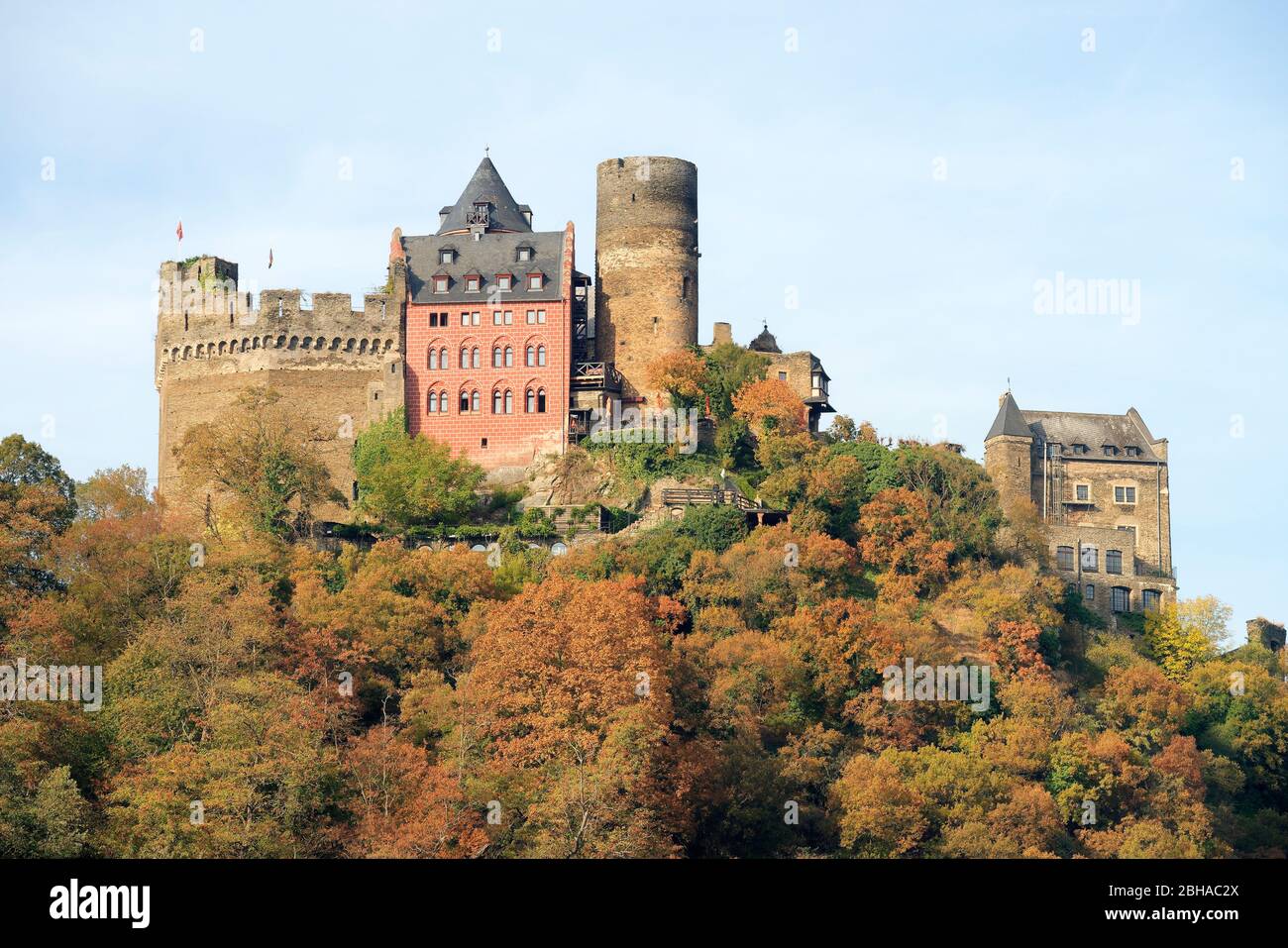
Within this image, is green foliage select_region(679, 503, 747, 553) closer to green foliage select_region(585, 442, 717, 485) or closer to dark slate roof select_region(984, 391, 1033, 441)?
green foliage select_region(585, 442, 717, 485)

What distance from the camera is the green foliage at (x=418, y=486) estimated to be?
280 feet

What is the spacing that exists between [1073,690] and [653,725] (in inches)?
899

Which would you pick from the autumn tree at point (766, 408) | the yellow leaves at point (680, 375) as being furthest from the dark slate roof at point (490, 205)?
the autumn tree at point (766, 408)

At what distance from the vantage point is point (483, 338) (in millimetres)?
89688

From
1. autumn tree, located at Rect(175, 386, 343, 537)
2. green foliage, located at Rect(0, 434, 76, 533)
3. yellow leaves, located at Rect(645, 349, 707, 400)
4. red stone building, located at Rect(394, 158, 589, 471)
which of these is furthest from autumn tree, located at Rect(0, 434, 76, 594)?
yellow leaves, located at Rect(645, 349, 707, 400)

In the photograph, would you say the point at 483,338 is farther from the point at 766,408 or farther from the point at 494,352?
the point at 766,408

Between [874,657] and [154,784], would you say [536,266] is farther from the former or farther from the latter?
[154,784]

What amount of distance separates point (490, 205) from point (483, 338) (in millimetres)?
7393

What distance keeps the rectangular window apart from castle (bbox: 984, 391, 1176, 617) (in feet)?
0.13

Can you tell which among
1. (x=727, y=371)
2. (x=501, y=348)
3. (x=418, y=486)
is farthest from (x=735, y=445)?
(x=418, y=486)

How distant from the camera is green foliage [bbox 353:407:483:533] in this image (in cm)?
8525

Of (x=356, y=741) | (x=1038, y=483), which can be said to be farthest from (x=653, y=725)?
(x=1038, y=483)

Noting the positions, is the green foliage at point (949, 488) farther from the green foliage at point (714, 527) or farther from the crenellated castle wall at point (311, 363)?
the crenellated castle wall at point (311, 363)
